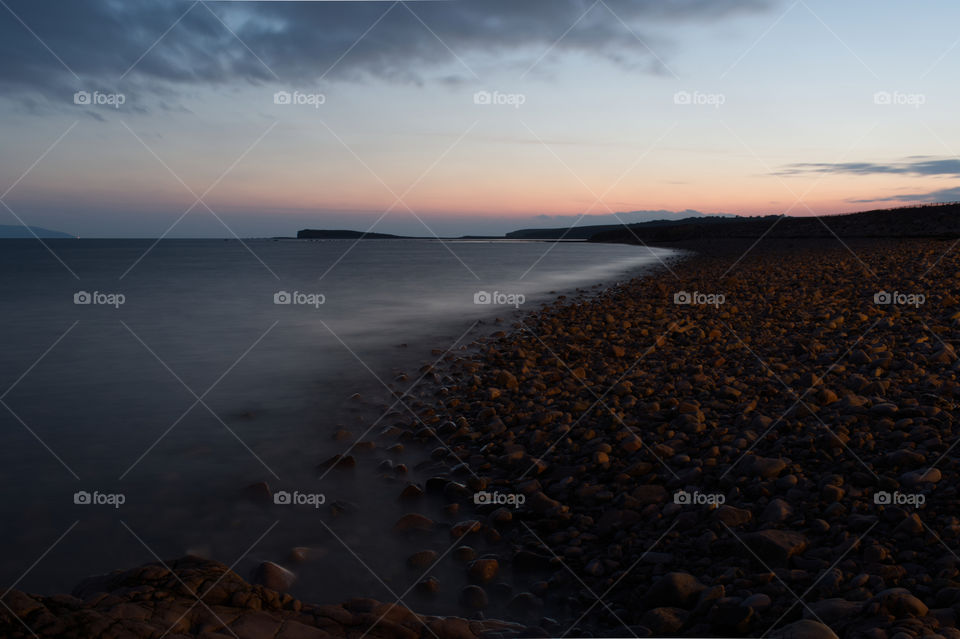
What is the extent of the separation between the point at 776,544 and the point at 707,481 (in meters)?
1.03

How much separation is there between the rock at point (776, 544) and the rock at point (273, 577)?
317cm

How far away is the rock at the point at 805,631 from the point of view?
2768mm

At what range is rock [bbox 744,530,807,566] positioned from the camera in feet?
11.7

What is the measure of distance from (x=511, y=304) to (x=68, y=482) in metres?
15.2

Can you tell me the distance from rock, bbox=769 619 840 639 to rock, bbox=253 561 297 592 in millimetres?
3077

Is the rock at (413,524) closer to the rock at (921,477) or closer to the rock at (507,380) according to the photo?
the rock at (507,380)

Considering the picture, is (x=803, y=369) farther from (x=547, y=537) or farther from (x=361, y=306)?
(x=361, y=306)

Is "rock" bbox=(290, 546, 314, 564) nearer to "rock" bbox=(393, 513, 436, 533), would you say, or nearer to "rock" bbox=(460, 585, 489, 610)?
"rock" bbox=(393, 513, 436, 533)

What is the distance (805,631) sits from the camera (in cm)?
281

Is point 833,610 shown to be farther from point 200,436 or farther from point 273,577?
point 200,436

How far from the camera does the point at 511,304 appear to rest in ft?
64.8

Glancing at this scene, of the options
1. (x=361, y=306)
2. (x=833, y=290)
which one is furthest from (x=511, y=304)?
(x=833, y=290)

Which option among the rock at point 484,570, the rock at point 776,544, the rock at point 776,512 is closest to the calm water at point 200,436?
the rock at point 484,570

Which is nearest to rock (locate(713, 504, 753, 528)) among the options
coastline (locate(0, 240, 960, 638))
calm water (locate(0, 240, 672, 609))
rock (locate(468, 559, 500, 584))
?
coastline (locate(0, 240, 960, 638))
